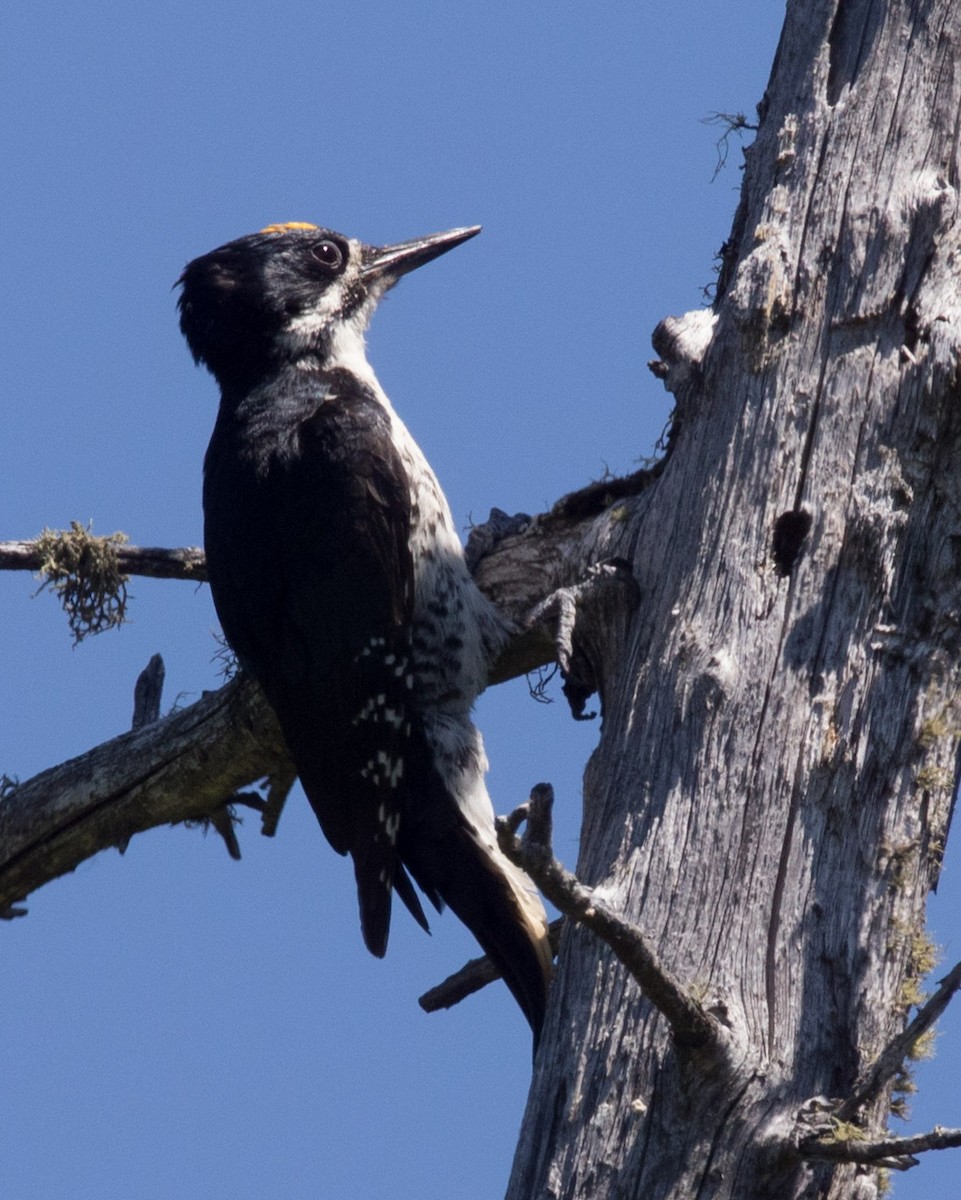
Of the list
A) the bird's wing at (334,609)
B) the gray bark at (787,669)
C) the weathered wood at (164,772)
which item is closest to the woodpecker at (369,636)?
the bird's wing at (334,609)

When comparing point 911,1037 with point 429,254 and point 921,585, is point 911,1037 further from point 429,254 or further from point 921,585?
point 429,254

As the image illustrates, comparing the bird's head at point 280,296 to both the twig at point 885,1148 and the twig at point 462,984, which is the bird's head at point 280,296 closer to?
the twig at point 462,984

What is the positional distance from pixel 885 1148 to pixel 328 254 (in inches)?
132

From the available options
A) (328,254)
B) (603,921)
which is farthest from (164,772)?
(603,921)

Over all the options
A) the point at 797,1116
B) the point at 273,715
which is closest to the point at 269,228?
the point at 273,715

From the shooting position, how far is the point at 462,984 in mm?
3398

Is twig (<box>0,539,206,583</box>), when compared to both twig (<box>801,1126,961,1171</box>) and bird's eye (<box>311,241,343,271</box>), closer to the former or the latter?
bird's eye (<box>311,241,343,271</box>)

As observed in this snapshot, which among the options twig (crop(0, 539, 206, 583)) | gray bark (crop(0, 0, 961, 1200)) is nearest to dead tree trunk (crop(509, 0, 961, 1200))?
gray bark (crop(0, 0, 961, 1200))

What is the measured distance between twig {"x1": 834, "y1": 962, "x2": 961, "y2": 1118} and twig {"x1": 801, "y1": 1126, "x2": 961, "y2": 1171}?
0.06 meters

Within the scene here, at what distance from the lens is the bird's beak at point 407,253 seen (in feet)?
15.4

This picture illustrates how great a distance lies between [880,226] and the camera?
9.78 feet

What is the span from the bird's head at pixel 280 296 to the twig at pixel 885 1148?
9.43ft

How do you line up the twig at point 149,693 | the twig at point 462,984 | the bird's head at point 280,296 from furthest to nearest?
the bird's head at point 280,296
the twig at point 149,693
the twig at point 462,984

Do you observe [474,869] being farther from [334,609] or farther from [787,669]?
[787,669]
